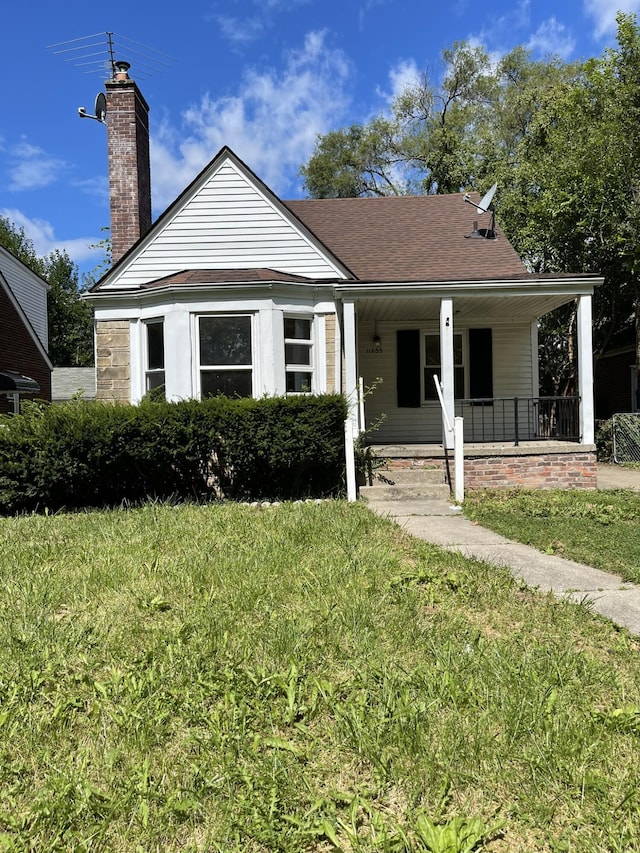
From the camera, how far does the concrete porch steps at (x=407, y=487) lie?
8.45m

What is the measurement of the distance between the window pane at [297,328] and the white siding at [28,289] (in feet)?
56.7

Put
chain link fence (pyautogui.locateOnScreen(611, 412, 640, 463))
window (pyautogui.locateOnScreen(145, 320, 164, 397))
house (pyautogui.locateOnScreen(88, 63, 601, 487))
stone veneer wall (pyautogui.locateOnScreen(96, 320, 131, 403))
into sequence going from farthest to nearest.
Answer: chain link fence (pyautogui.locateOnScreen(611, 412, 640, 463))
stone veneer wall (pyautogui.locateOnScreen(96, 320, 131, 403))
window (pyautogui.locateOnScreen(145, 320, 164, 397))
house (pyautogui.locateOnScreen(88, 63, 601, 487))

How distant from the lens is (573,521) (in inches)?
268

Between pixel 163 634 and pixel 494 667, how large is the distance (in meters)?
Answer: 1.73

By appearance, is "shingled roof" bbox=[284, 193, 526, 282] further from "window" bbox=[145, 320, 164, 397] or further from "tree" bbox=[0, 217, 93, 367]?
"tree" bbox=[0, 217, 93, 367]

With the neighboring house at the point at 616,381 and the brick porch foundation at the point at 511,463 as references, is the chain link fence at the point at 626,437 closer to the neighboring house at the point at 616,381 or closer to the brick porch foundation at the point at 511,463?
the neighboring house at the point at 616,381

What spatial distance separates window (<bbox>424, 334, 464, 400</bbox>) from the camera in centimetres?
1241

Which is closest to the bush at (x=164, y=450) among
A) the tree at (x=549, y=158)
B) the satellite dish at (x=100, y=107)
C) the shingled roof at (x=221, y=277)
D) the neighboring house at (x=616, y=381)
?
the shingled roof at (x=221, y=277)

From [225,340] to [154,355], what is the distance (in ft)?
4.81

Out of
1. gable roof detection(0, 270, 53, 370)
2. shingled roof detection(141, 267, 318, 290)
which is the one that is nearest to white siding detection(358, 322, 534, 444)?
shingled roof detection(141, 267, 318, 290)

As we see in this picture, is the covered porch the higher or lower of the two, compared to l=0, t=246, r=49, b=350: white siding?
lower

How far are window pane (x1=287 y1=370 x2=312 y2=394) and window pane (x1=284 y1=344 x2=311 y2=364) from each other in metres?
0.21

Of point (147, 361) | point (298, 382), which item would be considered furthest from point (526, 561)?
point (147, 361)

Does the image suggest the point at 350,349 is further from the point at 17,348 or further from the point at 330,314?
the point at 17,348
